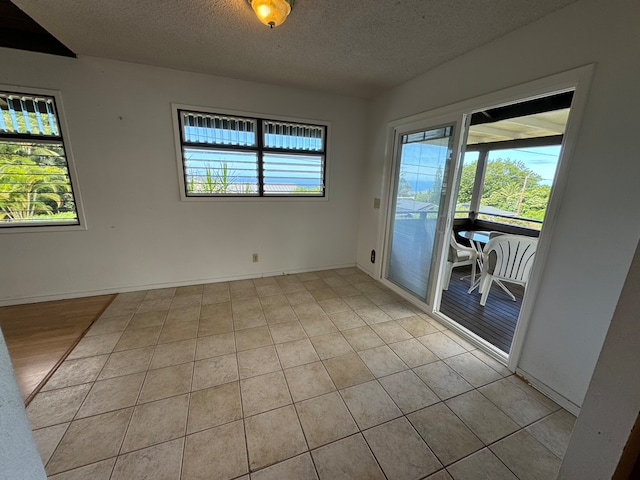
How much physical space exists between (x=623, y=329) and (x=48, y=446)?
241cm

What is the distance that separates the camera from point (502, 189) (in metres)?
5.02

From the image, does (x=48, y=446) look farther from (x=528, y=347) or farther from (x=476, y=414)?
(x=528, y=347)

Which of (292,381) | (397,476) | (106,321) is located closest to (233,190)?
(106,321)

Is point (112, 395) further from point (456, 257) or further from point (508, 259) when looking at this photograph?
point (508, 259)

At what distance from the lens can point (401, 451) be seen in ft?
4.56

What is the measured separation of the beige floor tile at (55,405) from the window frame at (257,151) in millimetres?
2024

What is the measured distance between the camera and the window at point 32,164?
8.02ft

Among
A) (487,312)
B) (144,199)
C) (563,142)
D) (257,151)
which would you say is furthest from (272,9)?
(487,312)

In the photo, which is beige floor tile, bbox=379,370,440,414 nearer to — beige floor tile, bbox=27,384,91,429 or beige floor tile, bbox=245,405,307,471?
beige floor tile, bbox=245,405,307,471

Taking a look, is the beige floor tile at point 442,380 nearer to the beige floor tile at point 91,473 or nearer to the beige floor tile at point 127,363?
the beige floor tile at point 91,473

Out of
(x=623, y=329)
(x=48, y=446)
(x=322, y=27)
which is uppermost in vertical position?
(x=322, y=27)

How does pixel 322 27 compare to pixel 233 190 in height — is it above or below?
above

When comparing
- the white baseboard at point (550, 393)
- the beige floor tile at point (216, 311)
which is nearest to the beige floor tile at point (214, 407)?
the beige floor tile at point (216, 311)

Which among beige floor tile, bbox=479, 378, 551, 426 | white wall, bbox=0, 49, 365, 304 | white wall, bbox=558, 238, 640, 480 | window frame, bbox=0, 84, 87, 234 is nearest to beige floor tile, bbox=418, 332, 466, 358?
beige floor tile, bbox=479, 378, 551, 426
